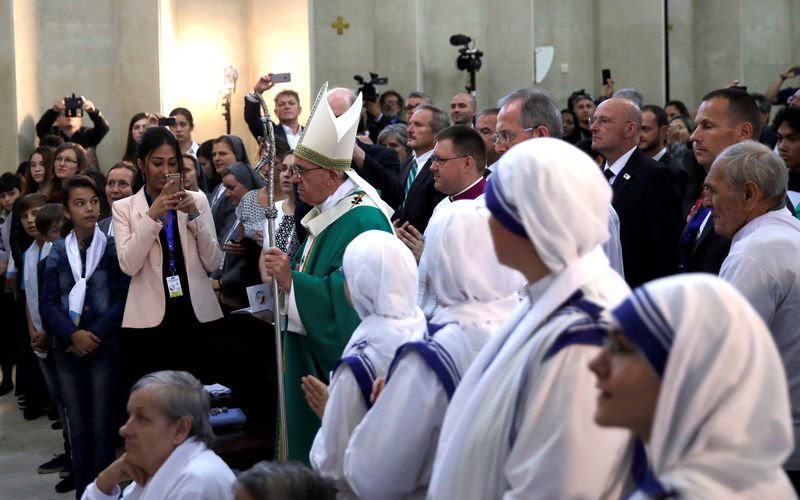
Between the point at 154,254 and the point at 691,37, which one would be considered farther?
the point at 691,37

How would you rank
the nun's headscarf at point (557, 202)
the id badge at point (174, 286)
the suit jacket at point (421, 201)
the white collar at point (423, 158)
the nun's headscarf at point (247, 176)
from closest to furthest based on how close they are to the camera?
the nun's headscarf at point (557, 202) < the id badge at point (174, 286) < the suit jacket at point (421, 201) < the white collar at point (423, 158) < the nun's headscarf at point (247, 176)

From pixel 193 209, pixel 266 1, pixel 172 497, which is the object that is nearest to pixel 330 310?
pixel 172 497

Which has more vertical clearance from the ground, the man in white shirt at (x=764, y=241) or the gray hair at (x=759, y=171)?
the gray hair at (x=759, y=171)

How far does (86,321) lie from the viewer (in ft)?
18.3

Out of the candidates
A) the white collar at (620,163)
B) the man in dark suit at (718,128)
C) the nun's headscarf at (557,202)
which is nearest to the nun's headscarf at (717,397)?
the nun's headscarf at (557,202)

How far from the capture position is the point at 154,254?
5547 millimetres

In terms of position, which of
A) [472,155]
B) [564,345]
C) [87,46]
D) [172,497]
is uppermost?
[87,46]

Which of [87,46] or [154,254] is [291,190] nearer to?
[154,254]

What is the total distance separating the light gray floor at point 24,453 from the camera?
6.10 meters

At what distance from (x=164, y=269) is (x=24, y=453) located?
7.33 feet

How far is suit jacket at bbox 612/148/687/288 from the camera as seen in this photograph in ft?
16.4

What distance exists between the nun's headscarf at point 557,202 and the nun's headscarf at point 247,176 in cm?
491

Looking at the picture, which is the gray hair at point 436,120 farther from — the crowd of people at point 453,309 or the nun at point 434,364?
the nun at point 434,364

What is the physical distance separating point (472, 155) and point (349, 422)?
2248 mm
